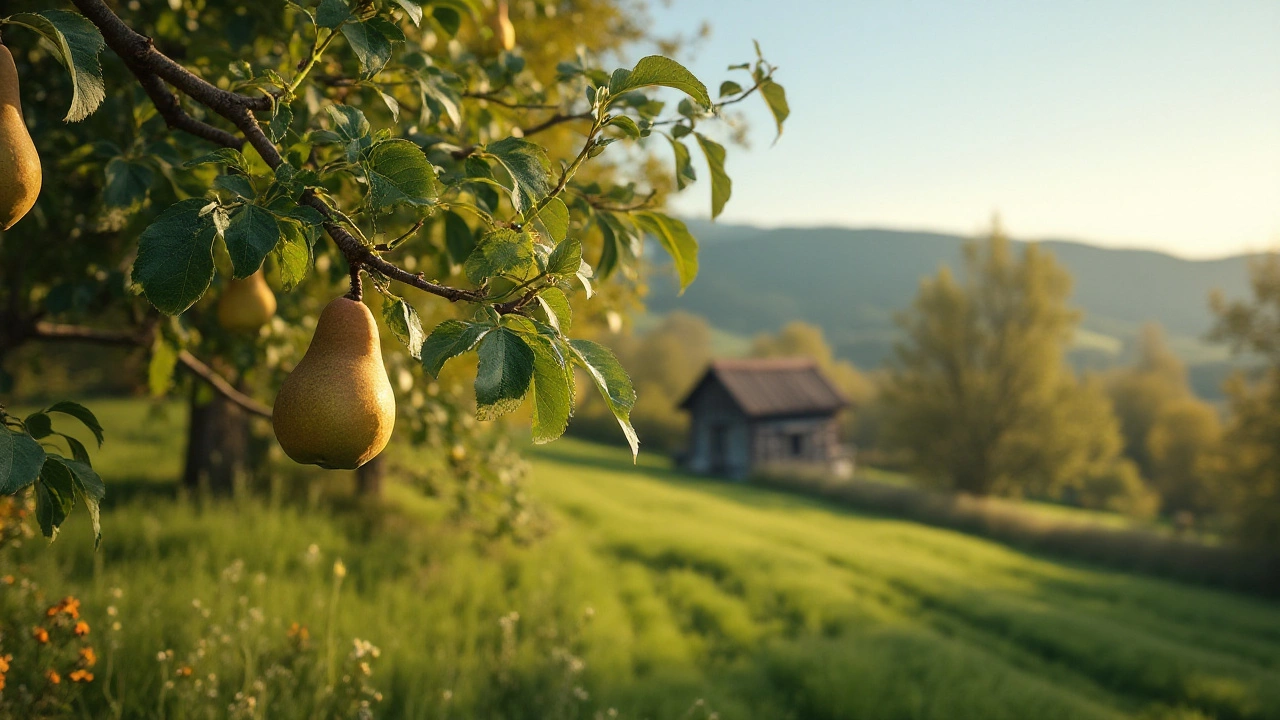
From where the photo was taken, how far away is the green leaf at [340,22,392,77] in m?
1.48

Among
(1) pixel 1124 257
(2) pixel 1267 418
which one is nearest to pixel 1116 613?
(2) pixel 1267 418

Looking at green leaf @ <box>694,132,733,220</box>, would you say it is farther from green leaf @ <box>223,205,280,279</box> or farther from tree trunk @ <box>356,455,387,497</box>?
tree trunk @ <box>356,455,387,497</box>

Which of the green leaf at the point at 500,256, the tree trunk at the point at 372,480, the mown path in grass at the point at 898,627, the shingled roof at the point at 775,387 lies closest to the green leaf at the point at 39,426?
the green leaf at the point at 500,256

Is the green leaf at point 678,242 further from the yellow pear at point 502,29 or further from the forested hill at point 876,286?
the forested hill at point 876,286

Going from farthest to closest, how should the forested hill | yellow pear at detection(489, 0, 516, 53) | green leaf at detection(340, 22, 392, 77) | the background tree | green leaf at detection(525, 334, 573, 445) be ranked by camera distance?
the forested hill → the background tree → yellow pear at detection(489, 0, 516, 53) → green leaf at detection(340, 22, 392, 77) → green leaf at detection(525, 334, 573, 445)

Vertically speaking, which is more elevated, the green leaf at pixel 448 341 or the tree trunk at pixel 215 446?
the green leaf at pixel 448 341

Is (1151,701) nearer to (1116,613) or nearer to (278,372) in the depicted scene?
(1116,613)

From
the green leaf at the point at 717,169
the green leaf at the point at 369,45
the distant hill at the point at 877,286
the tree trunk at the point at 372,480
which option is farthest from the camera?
the distant hill at the point at 877,286

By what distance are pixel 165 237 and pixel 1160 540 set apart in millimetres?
23593

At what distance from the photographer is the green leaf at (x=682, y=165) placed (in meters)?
2.17

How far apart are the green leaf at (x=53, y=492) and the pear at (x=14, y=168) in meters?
0.42

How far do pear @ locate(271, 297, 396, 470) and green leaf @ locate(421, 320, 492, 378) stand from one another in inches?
5.7

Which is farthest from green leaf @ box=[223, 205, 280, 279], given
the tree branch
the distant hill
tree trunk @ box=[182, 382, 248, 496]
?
the distant hill

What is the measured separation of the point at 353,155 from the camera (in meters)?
1.31
